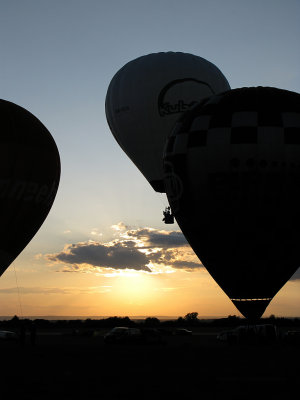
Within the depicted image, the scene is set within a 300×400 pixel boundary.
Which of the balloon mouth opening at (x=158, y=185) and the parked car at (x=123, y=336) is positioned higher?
the balloon mouth opening at (x=158, y=185)

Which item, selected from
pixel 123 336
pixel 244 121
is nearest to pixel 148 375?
pixel 244 121

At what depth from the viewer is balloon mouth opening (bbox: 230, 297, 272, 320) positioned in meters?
26.6

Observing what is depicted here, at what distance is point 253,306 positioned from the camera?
26656mm

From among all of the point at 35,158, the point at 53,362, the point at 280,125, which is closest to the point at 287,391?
the point at 53,362

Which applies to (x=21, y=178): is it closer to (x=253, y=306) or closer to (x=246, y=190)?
(x=246, y=190)

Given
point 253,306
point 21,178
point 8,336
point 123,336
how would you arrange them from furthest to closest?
point 8,336
point 123,336
point 21,178
point 253,306

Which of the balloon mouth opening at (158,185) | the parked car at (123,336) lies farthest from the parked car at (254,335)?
the balloon mouth opening at (158,185)

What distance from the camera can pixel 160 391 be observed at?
52.7 ft

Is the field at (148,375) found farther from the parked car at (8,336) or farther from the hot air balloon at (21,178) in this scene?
the parked car at (8,336)

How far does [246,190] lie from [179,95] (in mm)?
14629

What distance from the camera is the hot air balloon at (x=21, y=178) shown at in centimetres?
3086

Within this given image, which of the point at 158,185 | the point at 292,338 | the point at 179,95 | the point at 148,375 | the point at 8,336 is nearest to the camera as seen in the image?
the point at 148,375

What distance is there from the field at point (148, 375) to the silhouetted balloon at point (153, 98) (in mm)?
14645

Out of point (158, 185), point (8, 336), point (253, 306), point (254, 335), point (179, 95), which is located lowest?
point (254, 335)
